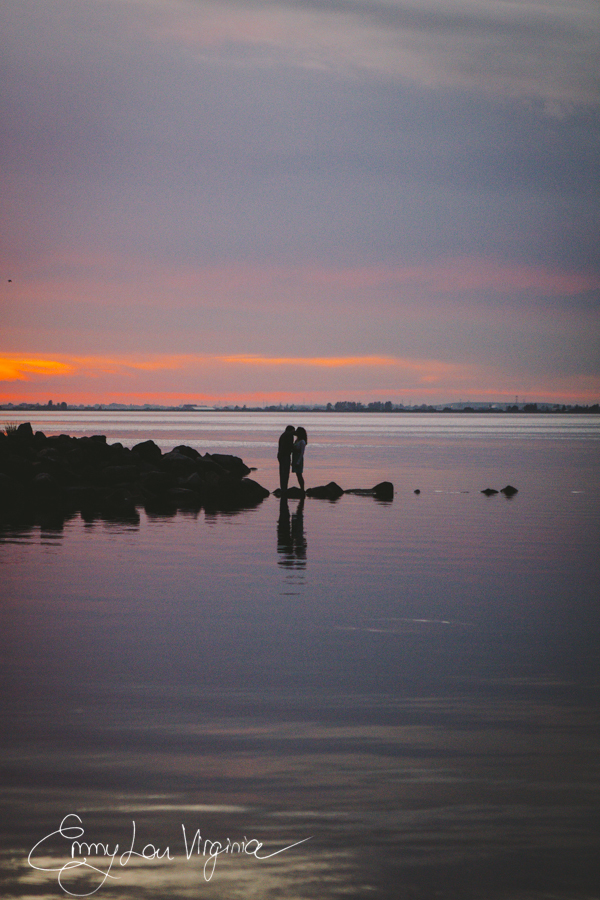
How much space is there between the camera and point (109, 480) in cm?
3431

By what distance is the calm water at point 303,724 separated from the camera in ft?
18.5

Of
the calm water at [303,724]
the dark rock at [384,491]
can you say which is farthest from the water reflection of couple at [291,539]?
the dark rock at [384,491]

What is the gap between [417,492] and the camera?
34.8 m

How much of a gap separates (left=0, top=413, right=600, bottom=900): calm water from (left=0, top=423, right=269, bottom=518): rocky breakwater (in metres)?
12.6

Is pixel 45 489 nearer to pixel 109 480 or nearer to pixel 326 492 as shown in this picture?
pixel 109 480

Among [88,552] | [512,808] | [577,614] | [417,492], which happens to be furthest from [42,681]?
[417,492]

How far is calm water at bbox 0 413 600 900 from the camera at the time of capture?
5.63 m

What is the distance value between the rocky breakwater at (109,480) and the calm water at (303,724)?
12.6m

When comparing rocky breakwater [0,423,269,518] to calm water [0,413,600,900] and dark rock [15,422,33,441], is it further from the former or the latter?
calm water [0,413,600,900]

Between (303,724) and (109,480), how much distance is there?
27.1 meters

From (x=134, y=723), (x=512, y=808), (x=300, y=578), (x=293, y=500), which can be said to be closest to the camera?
(x=512, y=808)

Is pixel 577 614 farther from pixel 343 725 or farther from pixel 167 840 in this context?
pixel 167 840

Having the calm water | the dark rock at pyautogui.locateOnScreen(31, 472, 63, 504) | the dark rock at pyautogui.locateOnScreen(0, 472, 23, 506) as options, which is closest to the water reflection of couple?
the calm water

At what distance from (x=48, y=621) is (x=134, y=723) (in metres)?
4.47
